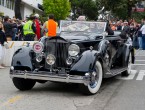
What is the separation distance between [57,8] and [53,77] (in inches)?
1764

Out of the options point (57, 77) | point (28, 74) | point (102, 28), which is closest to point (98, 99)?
point (57, 77)

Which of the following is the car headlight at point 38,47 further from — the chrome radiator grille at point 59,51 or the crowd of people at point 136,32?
the crowd of people at point 136,32

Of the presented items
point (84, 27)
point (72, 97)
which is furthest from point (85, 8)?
point (72, 97)

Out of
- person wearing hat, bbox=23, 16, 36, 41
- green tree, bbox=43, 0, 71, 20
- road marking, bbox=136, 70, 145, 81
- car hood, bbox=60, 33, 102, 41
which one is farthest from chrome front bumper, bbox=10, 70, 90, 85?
green tree, bbox=43, 0, 71, 20

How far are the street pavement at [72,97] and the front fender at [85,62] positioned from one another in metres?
0.59

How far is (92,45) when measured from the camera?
8.41 metres

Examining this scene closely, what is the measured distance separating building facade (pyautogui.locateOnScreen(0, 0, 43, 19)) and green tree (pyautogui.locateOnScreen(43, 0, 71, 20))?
97.7 inches

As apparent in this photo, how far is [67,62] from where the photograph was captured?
25.3ft

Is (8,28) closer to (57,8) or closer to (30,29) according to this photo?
(30,29)

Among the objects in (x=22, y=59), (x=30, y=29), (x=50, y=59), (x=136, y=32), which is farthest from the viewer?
(x=136, y=32)

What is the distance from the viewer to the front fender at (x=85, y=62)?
24.0ft

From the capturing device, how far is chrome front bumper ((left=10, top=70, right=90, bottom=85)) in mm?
7215

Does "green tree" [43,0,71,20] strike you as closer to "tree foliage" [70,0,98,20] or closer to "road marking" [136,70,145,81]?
"tree foliage" [70,0,98,20]

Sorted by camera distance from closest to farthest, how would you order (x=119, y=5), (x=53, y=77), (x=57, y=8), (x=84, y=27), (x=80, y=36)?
1. (x=53, y=77)
2. (x=80, y=36)
3. (x=84, y=27)
4. (x=119, y=5)
5. (x=57, y=8)
